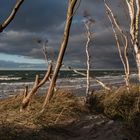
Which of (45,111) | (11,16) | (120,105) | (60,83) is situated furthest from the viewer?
(60,83)

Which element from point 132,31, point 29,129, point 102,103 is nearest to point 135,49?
→ point 132,31

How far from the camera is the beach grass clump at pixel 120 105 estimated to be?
14184mm

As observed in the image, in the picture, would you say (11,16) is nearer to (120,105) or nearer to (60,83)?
(120,105)

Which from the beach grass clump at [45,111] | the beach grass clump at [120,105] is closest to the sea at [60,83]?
the beach grass clump at [120,105]

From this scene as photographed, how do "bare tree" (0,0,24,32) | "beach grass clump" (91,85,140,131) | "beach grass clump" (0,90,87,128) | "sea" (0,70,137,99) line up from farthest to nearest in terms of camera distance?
"sea" (0,70,137,99)
"beach grass clump" (91,85,140,131)
"beach grass clump" (0,90,87,128)
"bare tree" (0,0,24,32)

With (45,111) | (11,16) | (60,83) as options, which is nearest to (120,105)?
(60,83)

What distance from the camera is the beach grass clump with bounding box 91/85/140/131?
46.5 ft

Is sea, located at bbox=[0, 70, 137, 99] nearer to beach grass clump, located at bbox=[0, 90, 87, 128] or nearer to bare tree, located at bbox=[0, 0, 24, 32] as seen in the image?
beach grass clump, located at bbox=[0, 90, 87, 128]

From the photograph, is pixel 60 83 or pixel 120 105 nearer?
pixel 120 105

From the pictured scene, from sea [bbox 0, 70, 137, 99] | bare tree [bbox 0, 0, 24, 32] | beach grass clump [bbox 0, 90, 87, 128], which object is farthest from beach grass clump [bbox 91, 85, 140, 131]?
bare tree [bbox 0, 0, 24, 32]

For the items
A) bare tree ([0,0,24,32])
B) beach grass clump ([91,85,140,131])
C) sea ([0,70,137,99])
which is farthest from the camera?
sea ([0,70,137,99])

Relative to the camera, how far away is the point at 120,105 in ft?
49.0

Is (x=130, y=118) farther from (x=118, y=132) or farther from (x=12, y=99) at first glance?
(x=12, y=99)

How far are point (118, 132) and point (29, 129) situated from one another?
265cm
